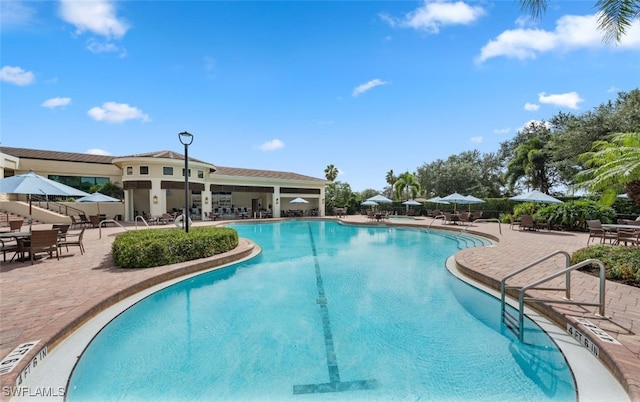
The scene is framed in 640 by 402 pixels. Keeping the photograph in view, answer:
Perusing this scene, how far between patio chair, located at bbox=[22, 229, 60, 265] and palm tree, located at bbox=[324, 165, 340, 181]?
128 feet

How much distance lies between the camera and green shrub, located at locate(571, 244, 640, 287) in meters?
6.08

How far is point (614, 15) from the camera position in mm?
6520

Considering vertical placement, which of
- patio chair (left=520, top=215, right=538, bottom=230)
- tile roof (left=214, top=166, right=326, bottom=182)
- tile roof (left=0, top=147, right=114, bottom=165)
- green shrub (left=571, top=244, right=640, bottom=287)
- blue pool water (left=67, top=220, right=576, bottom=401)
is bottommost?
blue pool water (left=67, top=220, right=576, bottom=401)

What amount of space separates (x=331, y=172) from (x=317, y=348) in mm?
42236

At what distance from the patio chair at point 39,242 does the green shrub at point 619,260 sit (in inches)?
570

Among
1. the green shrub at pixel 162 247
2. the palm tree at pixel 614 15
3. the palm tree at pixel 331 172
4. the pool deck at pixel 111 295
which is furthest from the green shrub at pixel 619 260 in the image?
the palm tree at pixel 331 172

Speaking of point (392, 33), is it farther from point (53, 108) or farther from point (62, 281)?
point (53, 108)

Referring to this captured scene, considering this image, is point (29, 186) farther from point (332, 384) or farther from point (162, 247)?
point (332, 384)

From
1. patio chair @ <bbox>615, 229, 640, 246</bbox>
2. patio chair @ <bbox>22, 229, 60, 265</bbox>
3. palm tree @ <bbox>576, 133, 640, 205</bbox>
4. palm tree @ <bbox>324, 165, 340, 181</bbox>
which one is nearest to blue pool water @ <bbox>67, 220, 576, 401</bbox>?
palm tree @ <bbox>576, 133, 640, 205</bbox>

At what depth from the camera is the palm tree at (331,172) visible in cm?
4609

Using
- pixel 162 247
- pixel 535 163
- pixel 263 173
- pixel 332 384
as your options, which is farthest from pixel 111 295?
pixel 535 163

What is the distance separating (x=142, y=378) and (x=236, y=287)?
372 centimetres

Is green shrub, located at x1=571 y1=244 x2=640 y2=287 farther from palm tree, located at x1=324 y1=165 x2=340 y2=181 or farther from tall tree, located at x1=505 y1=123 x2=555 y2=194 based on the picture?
palm tree, located at x1=324 y1=165 x2=340 y2=181

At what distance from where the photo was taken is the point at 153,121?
18031mm
